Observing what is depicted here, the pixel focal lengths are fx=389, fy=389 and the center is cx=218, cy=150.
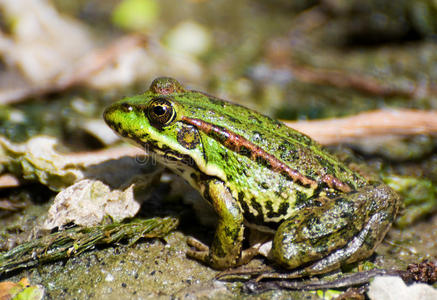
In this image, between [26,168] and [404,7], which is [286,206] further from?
[404,7]

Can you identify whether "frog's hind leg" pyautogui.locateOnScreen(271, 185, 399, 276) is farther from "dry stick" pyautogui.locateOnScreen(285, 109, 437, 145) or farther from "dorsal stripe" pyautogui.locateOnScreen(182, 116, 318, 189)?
"dry stick" pyautogui.locateOnScreen(285, 109, 437, 145)

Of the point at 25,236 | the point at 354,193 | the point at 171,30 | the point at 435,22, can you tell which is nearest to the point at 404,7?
the point at 435,22

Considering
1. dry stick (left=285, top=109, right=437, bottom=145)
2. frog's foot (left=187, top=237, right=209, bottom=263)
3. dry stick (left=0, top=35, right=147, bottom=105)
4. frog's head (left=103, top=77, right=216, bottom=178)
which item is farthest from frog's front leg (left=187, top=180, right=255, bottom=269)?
dry stick (left=0, top=35, right=147, bottom=105)

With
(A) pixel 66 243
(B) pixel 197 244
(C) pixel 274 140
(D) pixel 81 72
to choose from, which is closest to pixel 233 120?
(C) pixel 274 140

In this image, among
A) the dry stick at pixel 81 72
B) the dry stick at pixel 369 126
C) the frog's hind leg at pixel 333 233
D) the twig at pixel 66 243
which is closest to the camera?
the frog's hind leg at pixel 333 233

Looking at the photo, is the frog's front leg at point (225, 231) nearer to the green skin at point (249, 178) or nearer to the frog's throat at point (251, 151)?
the green skin at point (249, 178)

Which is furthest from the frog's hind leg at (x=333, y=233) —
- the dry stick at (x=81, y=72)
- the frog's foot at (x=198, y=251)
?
the dry stick at (x=81, y=72)
